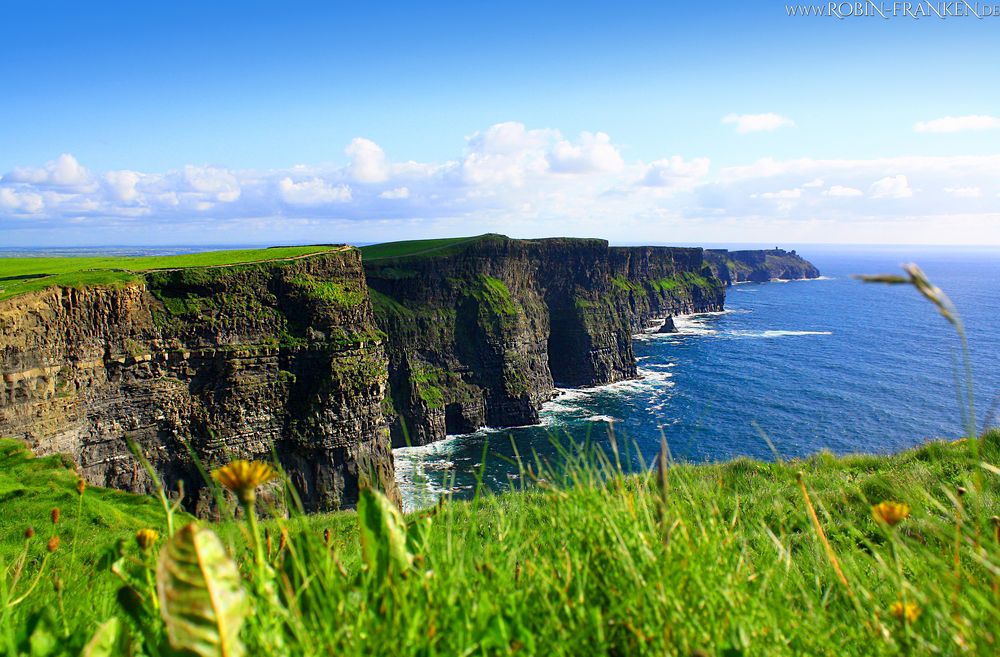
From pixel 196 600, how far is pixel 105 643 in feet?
1.80

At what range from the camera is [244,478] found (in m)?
2.42

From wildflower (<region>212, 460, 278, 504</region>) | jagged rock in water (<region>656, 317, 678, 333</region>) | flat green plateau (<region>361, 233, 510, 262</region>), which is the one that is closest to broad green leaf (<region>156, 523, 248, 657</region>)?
wildflower (<region>212, 460, 278, 504</region>)

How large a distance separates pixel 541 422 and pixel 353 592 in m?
70.7

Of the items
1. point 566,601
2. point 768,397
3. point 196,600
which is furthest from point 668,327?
point 196,600

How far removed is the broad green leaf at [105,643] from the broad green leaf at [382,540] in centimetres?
108

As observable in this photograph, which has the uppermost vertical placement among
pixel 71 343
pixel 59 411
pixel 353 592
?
pixel 353 592

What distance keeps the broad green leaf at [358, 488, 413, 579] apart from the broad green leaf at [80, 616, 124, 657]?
108 centimetres

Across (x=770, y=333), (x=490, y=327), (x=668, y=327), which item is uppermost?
(x=490, y=327)

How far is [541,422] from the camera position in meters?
72.6

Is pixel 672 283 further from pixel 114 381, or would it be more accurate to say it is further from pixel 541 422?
pixel 114 381

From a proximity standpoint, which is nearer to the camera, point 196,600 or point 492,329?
point 196,600

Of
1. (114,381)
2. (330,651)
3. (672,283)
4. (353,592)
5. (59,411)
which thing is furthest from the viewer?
(672,283)

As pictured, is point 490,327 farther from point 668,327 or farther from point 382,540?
point 382,540

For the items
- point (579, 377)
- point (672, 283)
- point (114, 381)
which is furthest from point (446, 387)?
point (672, 283)
